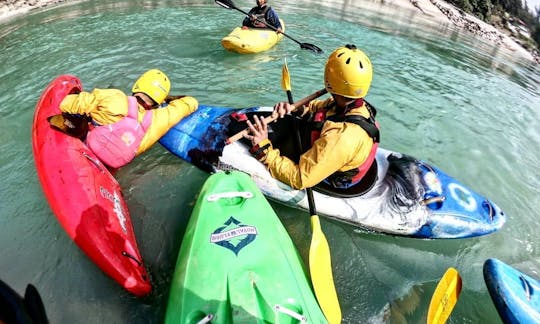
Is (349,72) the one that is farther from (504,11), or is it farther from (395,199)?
(504,11)

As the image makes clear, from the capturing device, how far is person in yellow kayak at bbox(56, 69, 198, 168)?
3.46 meters

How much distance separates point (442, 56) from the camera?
10969mm

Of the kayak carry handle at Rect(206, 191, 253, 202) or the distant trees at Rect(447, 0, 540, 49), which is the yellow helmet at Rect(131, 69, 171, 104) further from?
the distant trees at Rect(447, 0, 540, 49)

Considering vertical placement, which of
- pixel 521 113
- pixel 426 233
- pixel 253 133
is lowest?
pixel 521 113

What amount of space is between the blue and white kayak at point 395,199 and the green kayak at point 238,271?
→ 2.01 feet

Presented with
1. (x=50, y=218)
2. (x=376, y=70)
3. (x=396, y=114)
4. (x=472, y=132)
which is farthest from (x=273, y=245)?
(x=376, y=70)

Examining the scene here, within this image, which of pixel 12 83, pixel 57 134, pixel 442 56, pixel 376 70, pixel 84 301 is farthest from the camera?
pixel 442 56

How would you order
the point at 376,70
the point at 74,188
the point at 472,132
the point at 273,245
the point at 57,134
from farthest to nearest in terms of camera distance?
1. the point at 376,70
2. the point at 472,132
3. the point at 57,134
4. the point at 74,188
5. the point at 273,245

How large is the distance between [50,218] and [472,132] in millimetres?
6787

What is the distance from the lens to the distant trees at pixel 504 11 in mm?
22672

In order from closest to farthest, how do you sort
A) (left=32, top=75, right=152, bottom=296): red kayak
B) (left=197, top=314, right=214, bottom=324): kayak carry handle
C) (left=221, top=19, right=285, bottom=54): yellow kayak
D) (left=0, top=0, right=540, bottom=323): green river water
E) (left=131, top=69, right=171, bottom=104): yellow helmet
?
1. (left=197, top=314, right=214, bottom=324): kayak carry handle
2. (left=32, top=75, right=152, bottom=296): red kayak
3. (left=0, top=0, right=540, bottom=323): green river water
4. (left=131, top=69, right=171, bottom=104): yellow helmet
5. (left=221, top=19, right=285, bottom=54): yellow kayak

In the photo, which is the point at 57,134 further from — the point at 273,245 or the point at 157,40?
the point at 157,40

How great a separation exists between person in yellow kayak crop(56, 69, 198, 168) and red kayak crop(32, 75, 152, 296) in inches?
6.7

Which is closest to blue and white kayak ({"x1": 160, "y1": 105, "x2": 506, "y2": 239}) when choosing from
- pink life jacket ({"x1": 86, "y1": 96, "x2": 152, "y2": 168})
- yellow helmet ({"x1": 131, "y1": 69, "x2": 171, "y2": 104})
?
pink life jacket ({"x1": 86, "y1": 96, "x2": 152, "y2": 168})
